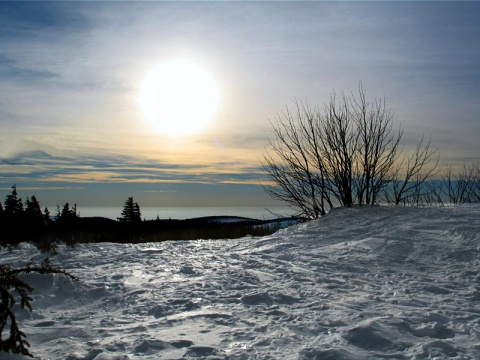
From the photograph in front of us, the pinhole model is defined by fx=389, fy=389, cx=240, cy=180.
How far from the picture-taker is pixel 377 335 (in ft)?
10.3

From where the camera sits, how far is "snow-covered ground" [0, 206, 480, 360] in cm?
305

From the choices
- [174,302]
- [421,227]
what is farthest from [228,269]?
[421,227]

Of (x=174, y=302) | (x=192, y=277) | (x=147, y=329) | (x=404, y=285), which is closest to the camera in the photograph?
(x=147, y=329)

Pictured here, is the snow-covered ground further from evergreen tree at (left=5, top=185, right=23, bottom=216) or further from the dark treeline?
evergreen tree at (left=5, top=185, right=23, bottom=216)

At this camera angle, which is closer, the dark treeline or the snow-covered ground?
the snow-covered ground

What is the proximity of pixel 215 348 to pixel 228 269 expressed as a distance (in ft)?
8.17

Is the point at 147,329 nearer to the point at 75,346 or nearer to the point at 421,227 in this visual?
the point at 75,346

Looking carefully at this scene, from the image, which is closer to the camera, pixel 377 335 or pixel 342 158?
pixel 377 335

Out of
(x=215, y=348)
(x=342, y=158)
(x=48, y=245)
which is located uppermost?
(x=342, y=158)

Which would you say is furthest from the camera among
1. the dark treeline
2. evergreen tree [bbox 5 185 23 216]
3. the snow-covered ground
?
evergreen tree [bbox 5 185 23 216]

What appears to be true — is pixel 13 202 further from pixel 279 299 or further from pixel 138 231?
pixel 279 299

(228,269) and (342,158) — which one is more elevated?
(342,158)

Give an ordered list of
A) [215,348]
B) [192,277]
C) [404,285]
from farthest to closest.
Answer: [192,277], [404,285], [215,348]

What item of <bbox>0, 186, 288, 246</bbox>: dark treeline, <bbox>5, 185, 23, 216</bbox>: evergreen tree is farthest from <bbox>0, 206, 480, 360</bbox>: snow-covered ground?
<bbox>5, 185, 23, 216</bbox>: evergreen tree
